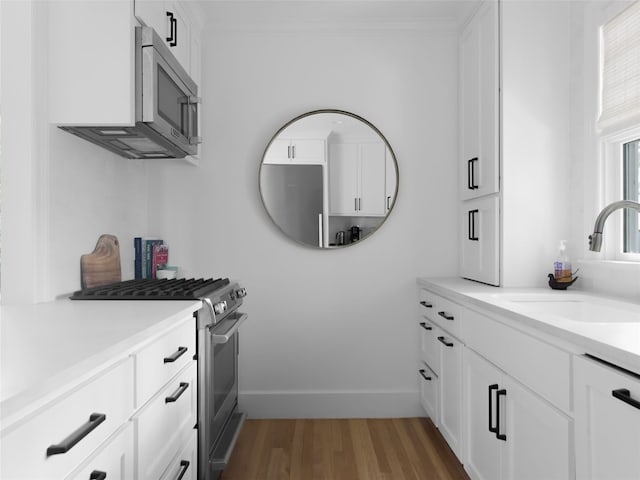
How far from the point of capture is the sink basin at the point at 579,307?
68.2 inches

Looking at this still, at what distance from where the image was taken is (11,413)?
0.73 meters

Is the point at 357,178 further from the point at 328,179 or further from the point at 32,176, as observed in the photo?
the point at 32,176

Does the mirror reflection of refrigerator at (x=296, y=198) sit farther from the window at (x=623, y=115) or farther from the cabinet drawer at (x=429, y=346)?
the window at (x=623, y=115)

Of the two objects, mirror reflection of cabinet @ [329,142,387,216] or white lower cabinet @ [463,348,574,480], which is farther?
mirror reflection of cabinet @ [329,142,387,216]

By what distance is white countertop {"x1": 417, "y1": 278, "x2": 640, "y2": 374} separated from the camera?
108 centimetres

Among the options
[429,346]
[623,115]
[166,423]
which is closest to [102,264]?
[166,423]

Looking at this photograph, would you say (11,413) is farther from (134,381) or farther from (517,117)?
(517,117)

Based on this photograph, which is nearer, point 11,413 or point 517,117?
point 11,413

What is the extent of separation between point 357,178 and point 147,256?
1.32 m

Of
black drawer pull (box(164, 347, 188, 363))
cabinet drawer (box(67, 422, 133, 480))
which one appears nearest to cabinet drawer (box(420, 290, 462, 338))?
black drawer pull (box(164, 347, 188, 363))

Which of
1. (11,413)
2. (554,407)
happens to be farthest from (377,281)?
(11,413)

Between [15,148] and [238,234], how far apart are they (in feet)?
4.58

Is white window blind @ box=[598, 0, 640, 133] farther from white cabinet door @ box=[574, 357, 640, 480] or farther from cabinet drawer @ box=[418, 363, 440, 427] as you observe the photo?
cabinet drawer @ box=[418, 363, 440, 427]

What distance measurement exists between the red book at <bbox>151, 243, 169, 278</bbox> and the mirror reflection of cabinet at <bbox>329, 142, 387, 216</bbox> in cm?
102
